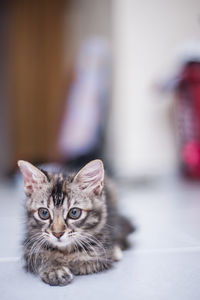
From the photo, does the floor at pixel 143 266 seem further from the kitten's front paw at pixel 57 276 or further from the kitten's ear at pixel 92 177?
the kitten's ear at pixel 92 177

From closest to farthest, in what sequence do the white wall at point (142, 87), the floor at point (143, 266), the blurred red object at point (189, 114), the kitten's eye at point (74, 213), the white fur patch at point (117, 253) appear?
1. the floor at point (143, 266)
2. the kitten's eye at point (74, 213)
3. the white fur patch at point (117, 253)
4. the blurred red object at point (189, 114)
5. the white wall at point (142, 87)

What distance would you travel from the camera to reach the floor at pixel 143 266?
0.70 m

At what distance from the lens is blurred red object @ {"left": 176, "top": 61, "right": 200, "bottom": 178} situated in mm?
2245

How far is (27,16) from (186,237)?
3.99m

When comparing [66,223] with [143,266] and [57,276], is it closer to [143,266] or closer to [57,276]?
[57,276]

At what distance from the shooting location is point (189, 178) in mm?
2502

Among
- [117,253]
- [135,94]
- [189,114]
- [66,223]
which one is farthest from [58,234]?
[135,94]

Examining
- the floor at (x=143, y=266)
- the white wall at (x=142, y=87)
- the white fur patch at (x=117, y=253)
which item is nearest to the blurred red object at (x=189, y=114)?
the white wall at (x=142, y=87)

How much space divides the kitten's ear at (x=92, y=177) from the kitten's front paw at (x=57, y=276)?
8.6 inches

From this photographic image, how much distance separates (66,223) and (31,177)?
17 centimetres

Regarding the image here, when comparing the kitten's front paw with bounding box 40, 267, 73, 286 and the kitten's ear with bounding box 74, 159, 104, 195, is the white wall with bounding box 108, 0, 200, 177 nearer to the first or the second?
the kitten's ear with bounding box 74, 159, 104, 195

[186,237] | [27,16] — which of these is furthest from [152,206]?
[27,16]

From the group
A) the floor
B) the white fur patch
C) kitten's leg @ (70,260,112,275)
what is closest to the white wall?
the floor

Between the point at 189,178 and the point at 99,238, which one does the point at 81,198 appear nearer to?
the point at 99,238
